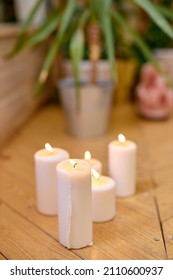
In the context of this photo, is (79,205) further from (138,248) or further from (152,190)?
(152,190)

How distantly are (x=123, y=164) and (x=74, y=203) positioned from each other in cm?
25

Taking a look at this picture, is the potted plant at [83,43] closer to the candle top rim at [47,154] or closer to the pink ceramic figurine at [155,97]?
the pink ceramic figurine at [155,97]

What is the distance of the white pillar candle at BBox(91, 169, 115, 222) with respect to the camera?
697 mm

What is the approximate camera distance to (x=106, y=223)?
28.0 inches

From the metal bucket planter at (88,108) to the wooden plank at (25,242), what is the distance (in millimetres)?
581

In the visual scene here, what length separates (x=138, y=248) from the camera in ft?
2.03

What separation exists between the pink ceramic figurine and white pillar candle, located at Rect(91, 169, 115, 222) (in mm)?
818

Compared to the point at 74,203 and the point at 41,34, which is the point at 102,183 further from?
the point at 41,34

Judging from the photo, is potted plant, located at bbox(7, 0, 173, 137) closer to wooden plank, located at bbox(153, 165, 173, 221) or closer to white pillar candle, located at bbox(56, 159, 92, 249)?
wooden plank, located at bbox(153, 165, 173, 221)

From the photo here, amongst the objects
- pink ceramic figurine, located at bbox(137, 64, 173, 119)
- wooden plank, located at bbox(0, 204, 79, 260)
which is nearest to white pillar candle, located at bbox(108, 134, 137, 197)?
wooden plank, located at bbox(0, 204, 79, 260)

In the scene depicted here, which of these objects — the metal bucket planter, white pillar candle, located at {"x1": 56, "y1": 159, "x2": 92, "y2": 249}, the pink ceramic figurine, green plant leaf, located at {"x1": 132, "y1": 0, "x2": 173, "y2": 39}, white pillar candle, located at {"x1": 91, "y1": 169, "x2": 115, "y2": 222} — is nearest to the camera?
white pillar candle, located at {"x1": 56, "y1": 159, "x2": 92, "y2": 249}

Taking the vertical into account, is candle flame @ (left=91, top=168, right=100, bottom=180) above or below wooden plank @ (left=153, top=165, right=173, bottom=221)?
above

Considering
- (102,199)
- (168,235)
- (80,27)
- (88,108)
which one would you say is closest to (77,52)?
(80,27)
